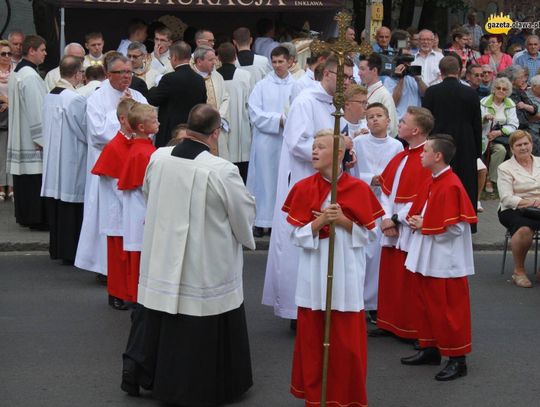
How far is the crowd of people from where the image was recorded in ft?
22.6

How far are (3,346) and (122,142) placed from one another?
1.82m

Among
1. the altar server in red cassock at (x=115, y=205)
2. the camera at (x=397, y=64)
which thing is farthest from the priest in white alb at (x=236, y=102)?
the altar server in red cassock at (x=115, y=205)

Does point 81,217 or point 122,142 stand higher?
point 122,142

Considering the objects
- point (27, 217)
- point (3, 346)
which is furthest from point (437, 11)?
point (3, 346)

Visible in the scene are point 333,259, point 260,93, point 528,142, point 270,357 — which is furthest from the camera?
point 260,93

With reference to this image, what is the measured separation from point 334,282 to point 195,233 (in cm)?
86

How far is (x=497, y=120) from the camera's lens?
15.1m

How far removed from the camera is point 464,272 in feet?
25.3

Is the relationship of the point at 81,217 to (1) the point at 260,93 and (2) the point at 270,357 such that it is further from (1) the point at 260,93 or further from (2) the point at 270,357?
(2) the point at 270,357

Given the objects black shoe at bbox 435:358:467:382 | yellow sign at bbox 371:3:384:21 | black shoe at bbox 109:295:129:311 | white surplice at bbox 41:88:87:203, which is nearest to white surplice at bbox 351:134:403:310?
black shoe at bbox 435:358:467:382

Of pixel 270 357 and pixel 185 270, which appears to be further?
pixel 270 357

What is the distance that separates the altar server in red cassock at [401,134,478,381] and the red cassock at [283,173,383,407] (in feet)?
2.73

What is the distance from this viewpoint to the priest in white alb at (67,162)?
36.3 feet

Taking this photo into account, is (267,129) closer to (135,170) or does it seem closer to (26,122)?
(26,122)
